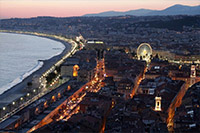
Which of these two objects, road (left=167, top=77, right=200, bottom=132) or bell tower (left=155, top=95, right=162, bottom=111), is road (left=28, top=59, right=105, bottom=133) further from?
road (left=167, top=77, right=200, bottom=132)

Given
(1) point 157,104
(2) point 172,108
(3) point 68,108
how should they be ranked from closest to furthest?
(1) point 157,104 < (2) point 172,108 < (3) point 68,108

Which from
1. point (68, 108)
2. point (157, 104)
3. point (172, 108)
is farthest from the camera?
point (68, 108)

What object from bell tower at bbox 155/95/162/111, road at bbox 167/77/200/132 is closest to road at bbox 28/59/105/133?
bell tower at bbox 155/95/162/111

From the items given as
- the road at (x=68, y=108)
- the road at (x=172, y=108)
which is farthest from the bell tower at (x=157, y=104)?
the road at (x=68, y=108)

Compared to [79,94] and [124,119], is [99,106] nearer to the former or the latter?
[124,119]

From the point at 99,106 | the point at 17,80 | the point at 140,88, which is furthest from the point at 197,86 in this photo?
the point at 17,80

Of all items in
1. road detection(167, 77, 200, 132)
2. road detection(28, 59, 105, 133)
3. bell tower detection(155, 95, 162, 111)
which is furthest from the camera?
bell tower detection(155, 95, 162, 111)

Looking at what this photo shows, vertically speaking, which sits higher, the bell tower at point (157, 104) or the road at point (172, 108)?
the bell tower at point (157, 104)

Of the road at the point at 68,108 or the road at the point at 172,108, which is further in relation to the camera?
the road at the point at 68,108

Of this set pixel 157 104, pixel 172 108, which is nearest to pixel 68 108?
pixel 157 104

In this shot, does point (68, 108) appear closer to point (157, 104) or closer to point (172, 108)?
point (157, 104)

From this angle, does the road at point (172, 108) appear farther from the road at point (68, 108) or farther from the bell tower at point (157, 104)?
the road at point (68, 108)
